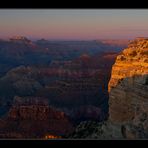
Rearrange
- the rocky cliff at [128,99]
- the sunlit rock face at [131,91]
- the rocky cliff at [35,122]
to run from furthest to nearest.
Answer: the rocky cliff at [35,122], the sunlit rock face at [131,91], the rocky cliff at [128,99]

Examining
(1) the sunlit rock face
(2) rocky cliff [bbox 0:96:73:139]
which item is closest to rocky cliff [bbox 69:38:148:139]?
(1) the sunlit rock face

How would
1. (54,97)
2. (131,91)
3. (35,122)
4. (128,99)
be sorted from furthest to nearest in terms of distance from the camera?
1. (54,97)
2. (35,122)
3. (128,99)
4. (131,91)

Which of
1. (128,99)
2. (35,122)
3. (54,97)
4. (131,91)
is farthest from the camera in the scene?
(54,97)

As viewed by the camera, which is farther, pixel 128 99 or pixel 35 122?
pixel 35 122

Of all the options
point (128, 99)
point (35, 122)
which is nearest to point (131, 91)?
point (128, 99)

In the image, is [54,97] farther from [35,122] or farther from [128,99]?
[128,99]

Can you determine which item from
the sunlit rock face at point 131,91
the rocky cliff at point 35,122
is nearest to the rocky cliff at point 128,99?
the sunlit rock face at point 131,91

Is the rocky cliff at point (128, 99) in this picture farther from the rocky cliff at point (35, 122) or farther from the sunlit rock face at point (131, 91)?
the rocky cliff at point (35, 122)
